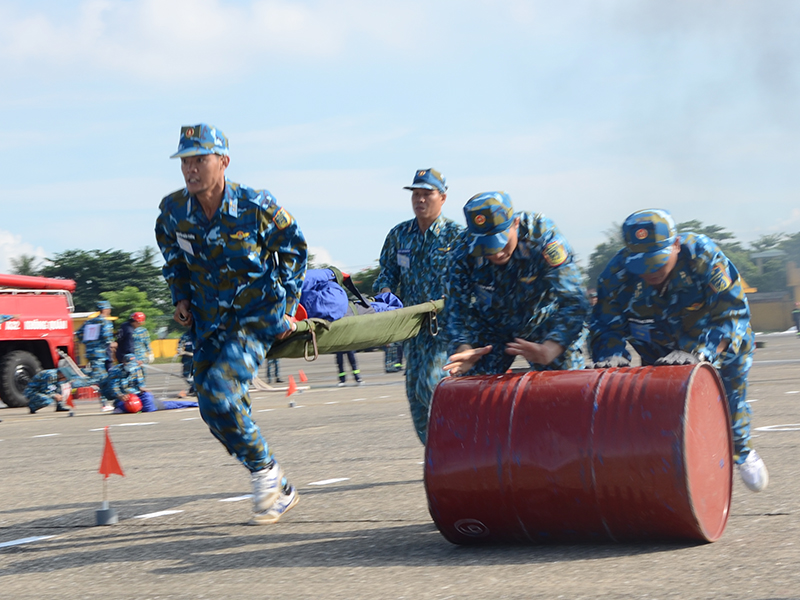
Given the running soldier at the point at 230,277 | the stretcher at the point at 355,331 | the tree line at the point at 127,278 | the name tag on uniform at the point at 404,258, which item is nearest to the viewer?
the running soldier at the point at 230,277

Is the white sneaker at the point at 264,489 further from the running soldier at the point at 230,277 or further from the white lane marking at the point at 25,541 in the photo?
the white lane marking at the point at 25,541

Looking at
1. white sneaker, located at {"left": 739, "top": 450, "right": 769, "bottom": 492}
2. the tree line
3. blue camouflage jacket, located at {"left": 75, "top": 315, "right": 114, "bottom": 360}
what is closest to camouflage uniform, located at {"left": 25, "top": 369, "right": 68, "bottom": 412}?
blue camouflage jacket, located at {"left": 75, "top": 315, "right": 114, "bottom": 360}

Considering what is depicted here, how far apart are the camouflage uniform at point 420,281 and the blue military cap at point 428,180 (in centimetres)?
23

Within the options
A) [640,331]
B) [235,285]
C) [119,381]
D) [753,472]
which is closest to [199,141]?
[235,285]

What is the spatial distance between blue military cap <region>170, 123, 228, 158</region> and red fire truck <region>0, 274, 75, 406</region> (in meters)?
13.5

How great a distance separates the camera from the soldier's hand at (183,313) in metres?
5.53

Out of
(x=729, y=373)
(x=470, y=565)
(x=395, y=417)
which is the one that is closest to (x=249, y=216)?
(x=470, y=565)

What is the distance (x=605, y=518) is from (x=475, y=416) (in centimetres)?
67

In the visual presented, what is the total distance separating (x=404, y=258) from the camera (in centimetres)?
695

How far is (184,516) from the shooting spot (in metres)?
5.95

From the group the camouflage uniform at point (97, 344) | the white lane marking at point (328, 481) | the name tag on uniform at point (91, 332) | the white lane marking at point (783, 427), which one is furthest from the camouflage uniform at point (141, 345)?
the white lane marking at point (783, 427)

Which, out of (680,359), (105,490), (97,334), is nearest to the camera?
(680,359)

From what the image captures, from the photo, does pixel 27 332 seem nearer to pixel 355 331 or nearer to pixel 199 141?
pixel 355 331

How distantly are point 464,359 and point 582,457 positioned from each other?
1124 mm
